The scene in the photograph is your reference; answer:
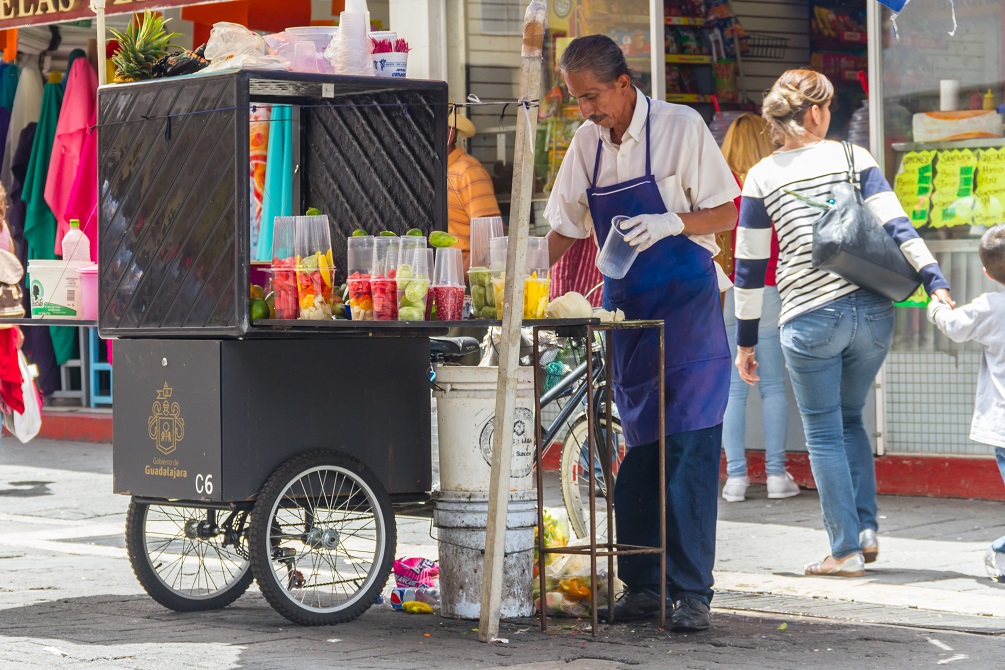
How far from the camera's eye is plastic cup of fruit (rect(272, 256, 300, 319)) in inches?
220

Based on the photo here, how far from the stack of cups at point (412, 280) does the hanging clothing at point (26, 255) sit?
707 centimetres

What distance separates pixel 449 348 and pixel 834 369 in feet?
5.45

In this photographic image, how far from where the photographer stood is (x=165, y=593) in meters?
6.15

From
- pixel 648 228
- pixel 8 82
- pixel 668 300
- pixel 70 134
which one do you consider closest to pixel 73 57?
pixel 70 134

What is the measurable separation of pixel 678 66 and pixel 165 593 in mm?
5339

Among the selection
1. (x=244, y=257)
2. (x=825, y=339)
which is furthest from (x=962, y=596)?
(x=244, y=257)

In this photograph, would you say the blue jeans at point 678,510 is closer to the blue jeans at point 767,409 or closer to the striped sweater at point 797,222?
the striped sweater at point 797,222

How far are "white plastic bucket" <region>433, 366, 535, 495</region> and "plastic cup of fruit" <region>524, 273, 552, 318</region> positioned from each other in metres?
0.44

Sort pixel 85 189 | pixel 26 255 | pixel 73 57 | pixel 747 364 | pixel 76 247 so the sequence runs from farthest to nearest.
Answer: pixel 26 255 < pixel 73 57 < pixel 85 189 < pixel 747 364 < pixel 76 247

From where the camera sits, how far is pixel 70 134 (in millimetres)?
11859

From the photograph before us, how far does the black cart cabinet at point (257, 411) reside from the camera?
5.65m

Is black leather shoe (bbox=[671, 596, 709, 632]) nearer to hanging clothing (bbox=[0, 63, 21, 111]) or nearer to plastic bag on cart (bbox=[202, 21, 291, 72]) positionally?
plastic bag on cart (bbox=[202, 21, 291, 72])

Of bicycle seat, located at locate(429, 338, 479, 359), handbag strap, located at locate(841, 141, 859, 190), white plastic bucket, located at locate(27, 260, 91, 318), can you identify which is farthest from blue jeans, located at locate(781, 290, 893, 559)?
Result: white plastic bucket, located at locate(27, 260, 91, 318)

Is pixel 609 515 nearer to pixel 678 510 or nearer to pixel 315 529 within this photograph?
pixel 678 510
